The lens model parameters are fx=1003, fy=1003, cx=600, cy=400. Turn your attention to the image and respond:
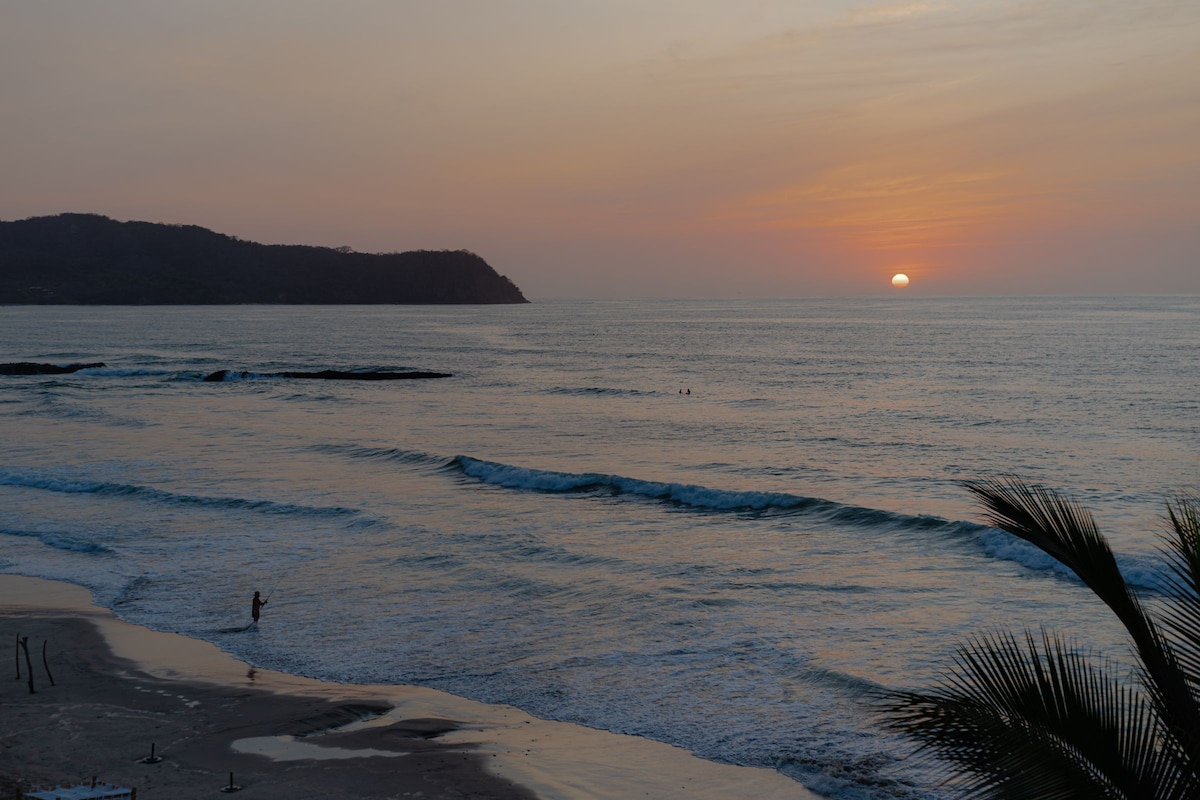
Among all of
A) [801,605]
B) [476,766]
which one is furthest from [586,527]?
[476,766]

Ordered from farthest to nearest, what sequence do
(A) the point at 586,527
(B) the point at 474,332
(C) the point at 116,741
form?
(B) the point at 474,332, (A) the point at 586,527, (C) the point at 116,741

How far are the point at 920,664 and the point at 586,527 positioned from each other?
40.6ft

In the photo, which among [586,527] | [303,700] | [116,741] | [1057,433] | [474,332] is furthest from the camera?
[474,332]

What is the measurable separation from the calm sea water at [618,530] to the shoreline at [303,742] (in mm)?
725

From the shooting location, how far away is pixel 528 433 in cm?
4544

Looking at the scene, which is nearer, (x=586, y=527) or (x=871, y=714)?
(x=871, y=714)

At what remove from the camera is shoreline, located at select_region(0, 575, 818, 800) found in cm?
1246

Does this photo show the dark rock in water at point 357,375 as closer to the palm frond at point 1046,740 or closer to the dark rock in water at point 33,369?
the dark rock in water at point 33,369

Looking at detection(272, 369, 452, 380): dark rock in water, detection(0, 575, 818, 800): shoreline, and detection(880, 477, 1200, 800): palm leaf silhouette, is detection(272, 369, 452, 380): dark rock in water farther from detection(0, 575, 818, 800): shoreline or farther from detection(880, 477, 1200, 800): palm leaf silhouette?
detection(880, 477, 1200, 800): palm leaf silhouette

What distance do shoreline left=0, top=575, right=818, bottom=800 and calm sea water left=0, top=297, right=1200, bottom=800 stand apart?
2.38ft

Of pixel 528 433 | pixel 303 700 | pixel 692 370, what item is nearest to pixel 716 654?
pixel 303 700

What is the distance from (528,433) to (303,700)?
98.6 feet

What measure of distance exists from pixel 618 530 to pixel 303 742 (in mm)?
13838

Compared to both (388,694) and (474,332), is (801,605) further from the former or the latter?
(474,332)
